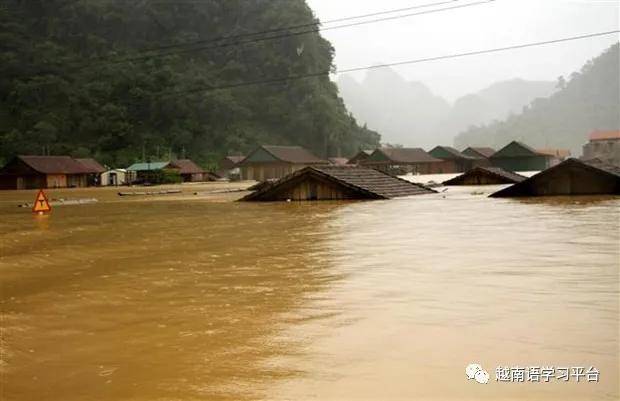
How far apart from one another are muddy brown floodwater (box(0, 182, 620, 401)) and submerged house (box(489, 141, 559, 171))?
193 feet

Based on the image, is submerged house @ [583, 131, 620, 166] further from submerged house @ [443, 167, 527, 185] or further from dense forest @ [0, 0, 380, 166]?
submerged house @ [443, 167, 527, 185]

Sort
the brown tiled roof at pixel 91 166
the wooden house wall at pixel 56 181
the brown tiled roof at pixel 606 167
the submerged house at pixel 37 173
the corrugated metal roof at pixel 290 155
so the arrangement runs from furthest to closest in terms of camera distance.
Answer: the corrugated metal roof at pixel 290 155 < the brown tiled roof at pixel 91 166 < the wooden house wall at pixel 56 181 < the submerged house at pixel 37 173 < the brown tiled roof at pixel 606 167

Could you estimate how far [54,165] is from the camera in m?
62.2

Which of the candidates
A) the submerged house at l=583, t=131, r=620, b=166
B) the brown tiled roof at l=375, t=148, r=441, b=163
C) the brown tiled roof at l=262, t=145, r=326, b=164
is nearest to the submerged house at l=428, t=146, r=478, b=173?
the brown tiled roof at l=375, t=148, r=441, b=163

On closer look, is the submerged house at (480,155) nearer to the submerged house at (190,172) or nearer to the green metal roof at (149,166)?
the submerged house at (190,172)

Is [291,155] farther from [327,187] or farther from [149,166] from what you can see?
[327,187]

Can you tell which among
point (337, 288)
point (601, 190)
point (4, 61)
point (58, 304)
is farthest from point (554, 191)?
point (4, 61)

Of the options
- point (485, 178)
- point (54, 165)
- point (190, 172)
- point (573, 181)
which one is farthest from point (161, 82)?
point (573, 181)

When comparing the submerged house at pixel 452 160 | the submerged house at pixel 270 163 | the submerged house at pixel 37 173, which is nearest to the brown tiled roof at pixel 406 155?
the submerged house at pixel 452 160

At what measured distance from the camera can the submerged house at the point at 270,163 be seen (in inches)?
2712

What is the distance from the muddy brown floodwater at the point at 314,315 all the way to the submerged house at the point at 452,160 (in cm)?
6666

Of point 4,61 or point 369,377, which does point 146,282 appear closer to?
point 369,377

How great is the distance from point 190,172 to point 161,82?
2637 cm

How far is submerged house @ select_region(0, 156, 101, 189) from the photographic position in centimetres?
5991
